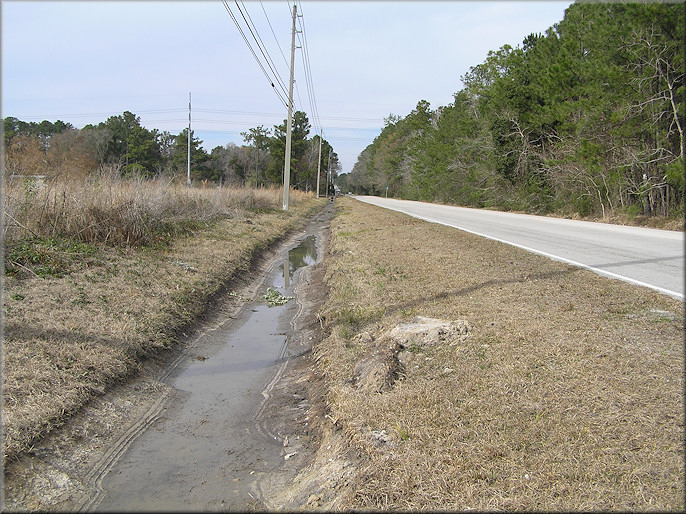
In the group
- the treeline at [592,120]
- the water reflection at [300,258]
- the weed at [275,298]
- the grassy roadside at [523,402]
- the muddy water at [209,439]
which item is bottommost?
the muddy water at [209,439]

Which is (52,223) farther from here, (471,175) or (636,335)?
(471,175)

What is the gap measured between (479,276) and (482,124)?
3403 cm

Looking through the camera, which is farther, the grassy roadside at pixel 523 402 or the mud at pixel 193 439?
the mud at pixel 193 439

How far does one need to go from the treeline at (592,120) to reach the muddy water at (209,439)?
7.78 meters

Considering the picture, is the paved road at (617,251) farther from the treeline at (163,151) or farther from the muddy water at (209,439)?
the treeline at (163,151)

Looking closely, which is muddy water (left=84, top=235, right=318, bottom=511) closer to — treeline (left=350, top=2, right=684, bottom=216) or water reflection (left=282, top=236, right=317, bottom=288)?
water reflection (left=282, top=236, right=317, bottom=288)

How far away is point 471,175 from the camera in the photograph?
39.2 metres

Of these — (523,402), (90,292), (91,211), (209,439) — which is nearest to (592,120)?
(91,211)

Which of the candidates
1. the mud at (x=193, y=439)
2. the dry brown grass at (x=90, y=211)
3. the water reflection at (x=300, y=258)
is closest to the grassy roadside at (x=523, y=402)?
the mud at (x=193, y=439)

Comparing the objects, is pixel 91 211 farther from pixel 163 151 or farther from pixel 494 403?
pixel 163 151

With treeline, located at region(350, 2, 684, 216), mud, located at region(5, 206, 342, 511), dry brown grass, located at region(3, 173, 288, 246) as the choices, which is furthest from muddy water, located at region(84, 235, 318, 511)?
treeline, located at region(350, 2, 684, 216)

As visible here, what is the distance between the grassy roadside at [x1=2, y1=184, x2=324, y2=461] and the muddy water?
0.68m

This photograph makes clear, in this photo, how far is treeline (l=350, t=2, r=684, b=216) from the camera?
16219mm

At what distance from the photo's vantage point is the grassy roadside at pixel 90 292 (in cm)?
435
